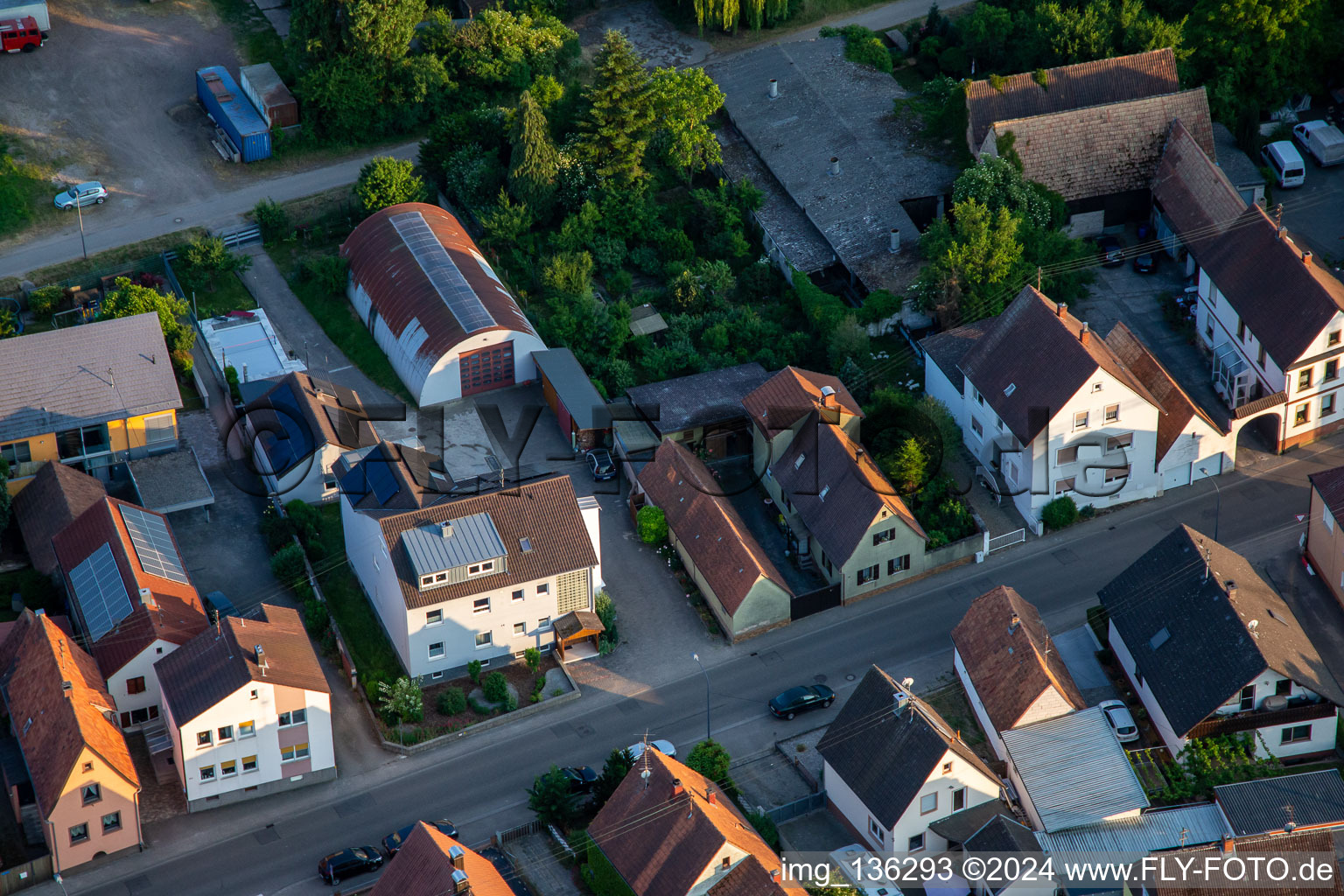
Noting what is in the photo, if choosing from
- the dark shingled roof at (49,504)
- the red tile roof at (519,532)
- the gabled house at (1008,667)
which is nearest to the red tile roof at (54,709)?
the dark shingled roof at (49,504)

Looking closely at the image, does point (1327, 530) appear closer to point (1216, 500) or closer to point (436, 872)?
point (1216, 500)

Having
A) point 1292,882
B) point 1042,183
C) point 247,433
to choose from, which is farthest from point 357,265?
point 1292,882

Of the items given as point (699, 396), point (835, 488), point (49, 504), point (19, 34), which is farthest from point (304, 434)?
point (19, 34)

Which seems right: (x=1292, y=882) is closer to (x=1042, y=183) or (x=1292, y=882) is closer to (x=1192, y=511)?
(x=1192, y=511)

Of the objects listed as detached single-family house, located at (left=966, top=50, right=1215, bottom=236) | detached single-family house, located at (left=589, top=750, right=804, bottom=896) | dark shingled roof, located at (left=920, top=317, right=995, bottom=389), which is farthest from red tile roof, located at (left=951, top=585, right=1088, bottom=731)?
detached single-family house, located at (left=966, top=50, right=1215, bottom=236)

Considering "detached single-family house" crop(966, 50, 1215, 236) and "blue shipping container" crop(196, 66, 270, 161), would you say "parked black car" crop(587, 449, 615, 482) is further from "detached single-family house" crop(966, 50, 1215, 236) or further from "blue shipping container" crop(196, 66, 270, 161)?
"blue shipping container" crop(196, 66, 270, 161)

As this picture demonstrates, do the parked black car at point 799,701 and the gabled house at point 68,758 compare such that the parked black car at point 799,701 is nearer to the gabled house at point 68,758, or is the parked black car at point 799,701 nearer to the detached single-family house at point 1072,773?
the detached single-family house at point 1072,773
